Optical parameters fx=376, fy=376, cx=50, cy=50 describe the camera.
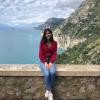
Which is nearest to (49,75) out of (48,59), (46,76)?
(46,76)

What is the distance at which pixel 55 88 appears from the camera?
369 inches

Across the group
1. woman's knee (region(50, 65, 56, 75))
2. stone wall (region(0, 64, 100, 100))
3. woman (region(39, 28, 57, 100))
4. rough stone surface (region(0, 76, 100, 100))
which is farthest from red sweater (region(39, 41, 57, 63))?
rough stone surface (region(0, 76, 100, 100))

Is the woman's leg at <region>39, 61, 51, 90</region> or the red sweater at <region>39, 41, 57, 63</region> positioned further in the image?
the red sweater at <region>39, 41, 57, 63</region>

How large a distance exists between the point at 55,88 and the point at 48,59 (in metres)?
0.77

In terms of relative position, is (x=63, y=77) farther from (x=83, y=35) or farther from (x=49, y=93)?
(x=83, y=35)

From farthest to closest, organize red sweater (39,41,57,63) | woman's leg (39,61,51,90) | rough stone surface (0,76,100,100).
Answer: rough stone surface (0,76,100,100) → red sweater (39,41,57,63) → woman's leg (39,61,51,90)

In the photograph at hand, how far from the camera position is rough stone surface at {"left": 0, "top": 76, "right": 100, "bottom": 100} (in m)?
9.30

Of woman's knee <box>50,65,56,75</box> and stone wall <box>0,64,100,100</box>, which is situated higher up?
woman's knee <box>50,65,56,75</box>

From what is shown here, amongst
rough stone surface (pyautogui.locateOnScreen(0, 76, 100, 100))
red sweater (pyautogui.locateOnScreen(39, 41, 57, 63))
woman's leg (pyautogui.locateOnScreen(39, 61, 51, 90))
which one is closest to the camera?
woman's leg (pyautogui.locateOnScreen(39, 61, 51, 90))

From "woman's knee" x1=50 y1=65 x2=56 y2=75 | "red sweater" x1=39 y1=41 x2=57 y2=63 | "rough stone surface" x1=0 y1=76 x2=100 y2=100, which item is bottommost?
"rough stone surface" x1=0 y1=76 x2=100 y2=100

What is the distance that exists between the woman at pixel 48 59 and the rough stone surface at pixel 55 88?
0.32 metres

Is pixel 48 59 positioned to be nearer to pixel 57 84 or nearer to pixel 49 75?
pixel 49 75

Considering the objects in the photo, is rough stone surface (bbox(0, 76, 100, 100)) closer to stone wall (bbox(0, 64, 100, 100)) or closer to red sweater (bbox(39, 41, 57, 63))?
stone wall (bbox(0, 64, 100, 100))

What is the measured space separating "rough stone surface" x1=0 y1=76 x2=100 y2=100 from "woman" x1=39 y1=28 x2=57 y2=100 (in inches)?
12.8
